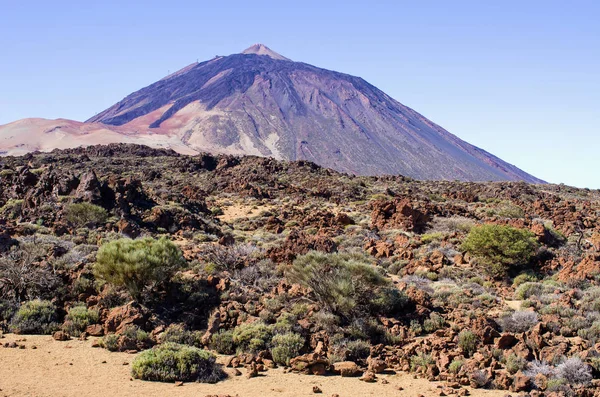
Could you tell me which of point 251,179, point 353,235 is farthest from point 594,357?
point 251,179

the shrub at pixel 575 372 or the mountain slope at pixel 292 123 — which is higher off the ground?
the mountain slope at pixel 292 123

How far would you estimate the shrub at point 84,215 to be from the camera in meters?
16.0

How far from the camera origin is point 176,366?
7125 millimetres

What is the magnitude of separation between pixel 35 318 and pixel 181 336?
2.67 m

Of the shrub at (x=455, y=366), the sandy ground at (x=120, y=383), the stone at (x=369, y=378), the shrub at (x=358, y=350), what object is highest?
the shrub at (x=455, y=366)

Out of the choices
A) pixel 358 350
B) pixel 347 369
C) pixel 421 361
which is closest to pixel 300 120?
pixel 358 350

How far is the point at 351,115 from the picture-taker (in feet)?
453

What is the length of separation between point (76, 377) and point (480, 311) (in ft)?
23.0

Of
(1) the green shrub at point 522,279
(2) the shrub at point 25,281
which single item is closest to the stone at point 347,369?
(2) the shrub at point 25,281

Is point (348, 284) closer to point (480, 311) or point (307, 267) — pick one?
point (307, 267)

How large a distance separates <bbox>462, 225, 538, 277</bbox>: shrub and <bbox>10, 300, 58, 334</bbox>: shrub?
394 inches

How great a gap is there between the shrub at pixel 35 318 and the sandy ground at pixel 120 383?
831 mm

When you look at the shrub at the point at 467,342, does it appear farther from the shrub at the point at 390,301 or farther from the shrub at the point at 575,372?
the shrub at the point at 390,301

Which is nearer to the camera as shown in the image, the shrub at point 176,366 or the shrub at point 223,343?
the shrub at point 176,366
